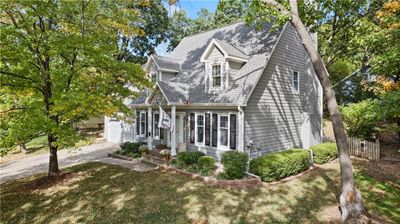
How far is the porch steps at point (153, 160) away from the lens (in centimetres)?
1378

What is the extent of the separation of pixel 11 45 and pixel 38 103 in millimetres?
2395

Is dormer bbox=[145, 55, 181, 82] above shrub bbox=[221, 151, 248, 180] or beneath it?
above

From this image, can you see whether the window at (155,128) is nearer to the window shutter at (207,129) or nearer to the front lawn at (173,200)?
the window shutter at (207,129)

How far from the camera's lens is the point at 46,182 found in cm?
1134

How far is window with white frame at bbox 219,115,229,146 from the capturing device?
12.9 metres

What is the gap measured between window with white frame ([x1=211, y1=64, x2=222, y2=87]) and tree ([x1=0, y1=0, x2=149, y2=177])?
4.25m

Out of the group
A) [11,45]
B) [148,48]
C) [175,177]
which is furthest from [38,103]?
[148,48]

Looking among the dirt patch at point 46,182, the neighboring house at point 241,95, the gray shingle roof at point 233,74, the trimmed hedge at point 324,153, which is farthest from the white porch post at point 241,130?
the dirt patch at point 46,182

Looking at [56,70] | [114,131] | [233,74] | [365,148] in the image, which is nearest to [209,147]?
[233,74]

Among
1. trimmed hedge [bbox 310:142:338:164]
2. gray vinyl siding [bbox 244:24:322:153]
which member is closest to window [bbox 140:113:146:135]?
gray vinyl siding [bbox 244:24:322:153]

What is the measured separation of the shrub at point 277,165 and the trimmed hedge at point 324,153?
6.51 ft

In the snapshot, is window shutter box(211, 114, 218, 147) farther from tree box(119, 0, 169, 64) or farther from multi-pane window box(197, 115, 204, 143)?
tree box(119, 0, 169, 64)

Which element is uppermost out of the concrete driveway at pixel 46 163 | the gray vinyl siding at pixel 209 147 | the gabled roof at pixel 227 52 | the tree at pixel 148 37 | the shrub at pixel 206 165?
the tree at pixel 148 37

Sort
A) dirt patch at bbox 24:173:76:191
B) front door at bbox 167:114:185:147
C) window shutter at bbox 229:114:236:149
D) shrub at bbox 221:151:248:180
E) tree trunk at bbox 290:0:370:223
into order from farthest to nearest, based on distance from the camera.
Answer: front door at bbox 167:114:185:147 → window shutter at bbox 229:114:236:149 → dirt patch at bbox 24:173:76:191 → shrub at bbox 221:151:248:180 → tree trunk at bbox 290:0:370:223
